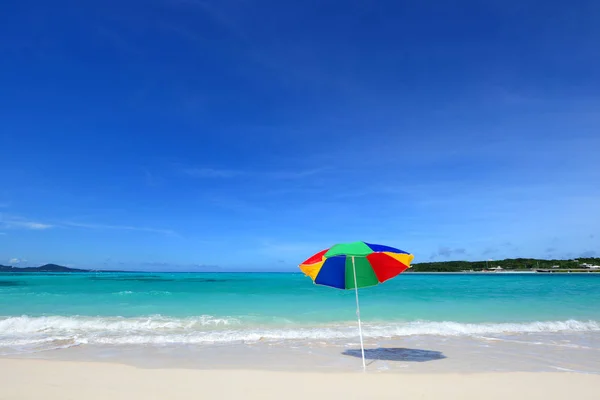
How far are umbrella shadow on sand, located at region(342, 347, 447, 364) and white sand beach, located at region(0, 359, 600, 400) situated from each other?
1590 millimetres

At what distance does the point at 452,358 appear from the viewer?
8.21 metres

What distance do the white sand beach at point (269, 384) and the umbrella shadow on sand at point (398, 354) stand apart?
5.22 ft

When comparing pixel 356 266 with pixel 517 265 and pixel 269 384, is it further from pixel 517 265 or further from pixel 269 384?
pixel 517 265

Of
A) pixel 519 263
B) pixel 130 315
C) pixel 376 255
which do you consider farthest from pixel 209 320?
pixel 519 263

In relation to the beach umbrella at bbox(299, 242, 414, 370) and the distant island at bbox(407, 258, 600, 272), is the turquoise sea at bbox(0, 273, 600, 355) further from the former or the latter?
the distant island at bbox(407, 258, 600, 272)

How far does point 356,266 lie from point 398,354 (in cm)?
290

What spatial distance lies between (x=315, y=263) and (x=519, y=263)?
16754 centimetres

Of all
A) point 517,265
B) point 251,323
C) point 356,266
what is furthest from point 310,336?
point 517,265

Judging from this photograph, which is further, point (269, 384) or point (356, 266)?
point (356, 266)

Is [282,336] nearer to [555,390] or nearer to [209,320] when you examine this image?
[209,320]

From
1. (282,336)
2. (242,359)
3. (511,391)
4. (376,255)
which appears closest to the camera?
(511,391)

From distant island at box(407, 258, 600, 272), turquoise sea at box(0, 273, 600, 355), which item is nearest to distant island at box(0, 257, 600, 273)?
distant island at box(407, 258, 600, 272)

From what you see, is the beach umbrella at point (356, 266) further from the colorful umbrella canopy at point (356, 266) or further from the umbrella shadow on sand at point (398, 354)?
the umbrella shadow on sand at point (398, 354)

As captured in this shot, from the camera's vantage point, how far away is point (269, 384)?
19.4 feet
